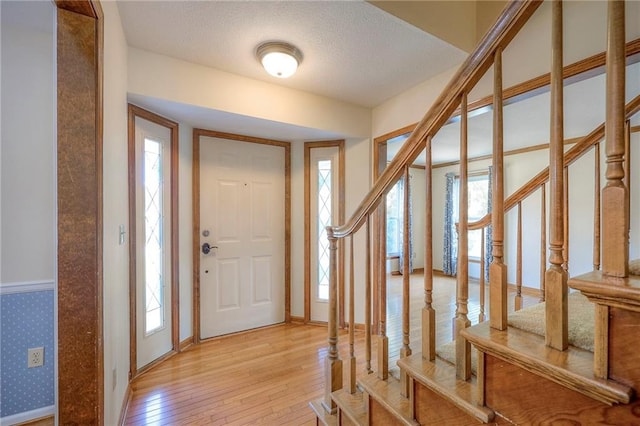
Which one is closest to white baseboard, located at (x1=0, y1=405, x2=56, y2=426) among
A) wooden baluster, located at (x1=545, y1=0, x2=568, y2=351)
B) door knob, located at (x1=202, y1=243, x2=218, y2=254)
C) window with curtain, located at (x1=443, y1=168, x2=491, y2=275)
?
door knob, located at (x1=202, y1=243, x2=218, y2=254)

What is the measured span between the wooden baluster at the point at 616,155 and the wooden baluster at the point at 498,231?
0.82ft

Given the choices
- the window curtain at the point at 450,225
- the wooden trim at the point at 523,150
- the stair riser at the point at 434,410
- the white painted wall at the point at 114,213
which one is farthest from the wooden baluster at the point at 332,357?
the window curtain at the point at 450,225

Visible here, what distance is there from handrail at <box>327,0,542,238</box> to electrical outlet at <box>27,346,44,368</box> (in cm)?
196

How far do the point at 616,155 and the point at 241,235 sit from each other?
9.26 feet

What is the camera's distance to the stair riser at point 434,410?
899 mm

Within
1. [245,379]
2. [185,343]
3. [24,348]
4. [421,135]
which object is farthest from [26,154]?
[421,135]

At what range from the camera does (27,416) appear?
165 cm

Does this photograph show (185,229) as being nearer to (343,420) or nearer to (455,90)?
(343,420)

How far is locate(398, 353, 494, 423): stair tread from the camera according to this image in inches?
31.9

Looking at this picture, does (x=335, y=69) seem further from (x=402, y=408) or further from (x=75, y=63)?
(x=402, y=408)

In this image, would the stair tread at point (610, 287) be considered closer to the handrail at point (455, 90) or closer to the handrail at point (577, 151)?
the handrail at point (455, 90)

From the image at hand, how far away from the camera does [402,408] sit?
1073mm

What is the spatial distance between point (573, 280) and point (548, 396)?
0.98 feet

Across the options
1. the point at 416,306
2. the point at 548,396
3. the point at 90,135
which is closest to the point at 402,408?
the point at 548,396
